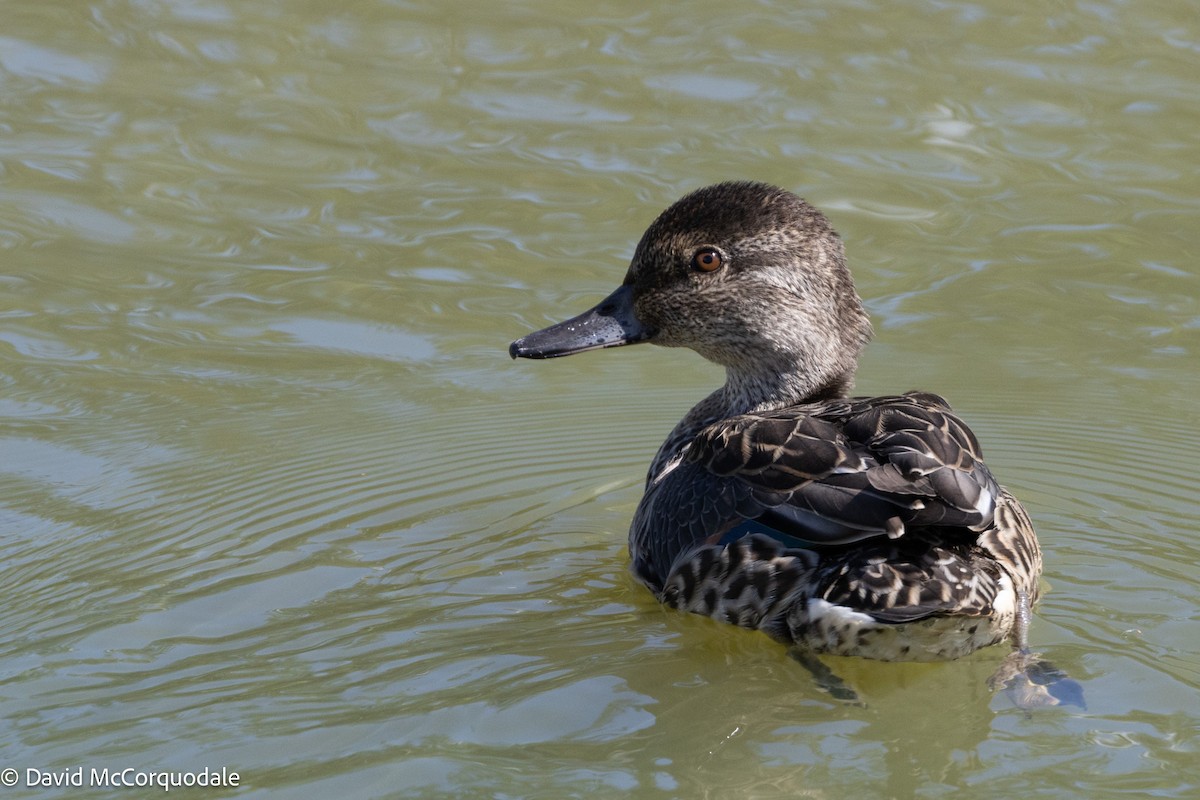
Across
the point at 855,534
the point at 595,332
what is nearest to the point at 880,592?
the point at 855,534

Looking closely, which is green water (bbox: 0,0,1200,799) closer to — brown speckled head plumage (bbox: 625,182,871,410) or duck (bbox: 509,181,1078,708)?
duck (bbox: 509,181,1078,708)

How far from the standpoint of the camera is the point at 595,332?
23.6ft

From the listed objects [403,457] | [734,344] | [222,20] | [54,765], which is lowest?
[54,765]

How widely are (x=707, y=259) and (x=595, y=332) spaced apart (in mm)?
603

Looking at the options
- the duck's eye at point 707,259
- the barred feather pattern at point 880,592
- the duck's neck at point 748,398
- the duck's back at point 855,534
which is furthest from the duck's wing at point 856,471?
the duck's eye at point 707,259

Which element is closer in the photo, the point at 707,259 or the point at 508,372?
the point at 707,259

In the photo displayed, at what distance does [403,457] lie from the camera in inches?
311

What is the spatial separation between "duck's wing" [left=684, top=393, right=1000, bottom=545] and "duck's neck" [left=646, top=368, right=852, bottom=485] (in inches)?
34.6

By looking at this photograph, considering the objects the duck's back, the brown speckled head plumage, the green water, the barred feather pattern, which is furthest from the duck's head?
the barred feather pattern

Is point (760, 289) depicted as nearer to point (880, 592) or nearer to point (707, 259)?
point (707, 259)

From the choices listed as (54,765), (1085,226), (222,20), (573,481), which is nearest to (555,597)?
(573,481)

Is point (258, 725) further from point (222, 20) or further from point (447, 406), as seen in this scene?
point (222, 20)

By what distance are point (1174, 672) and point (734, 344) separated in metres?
2.49

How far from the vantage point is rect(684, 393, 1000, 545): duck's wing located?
5297 mm
